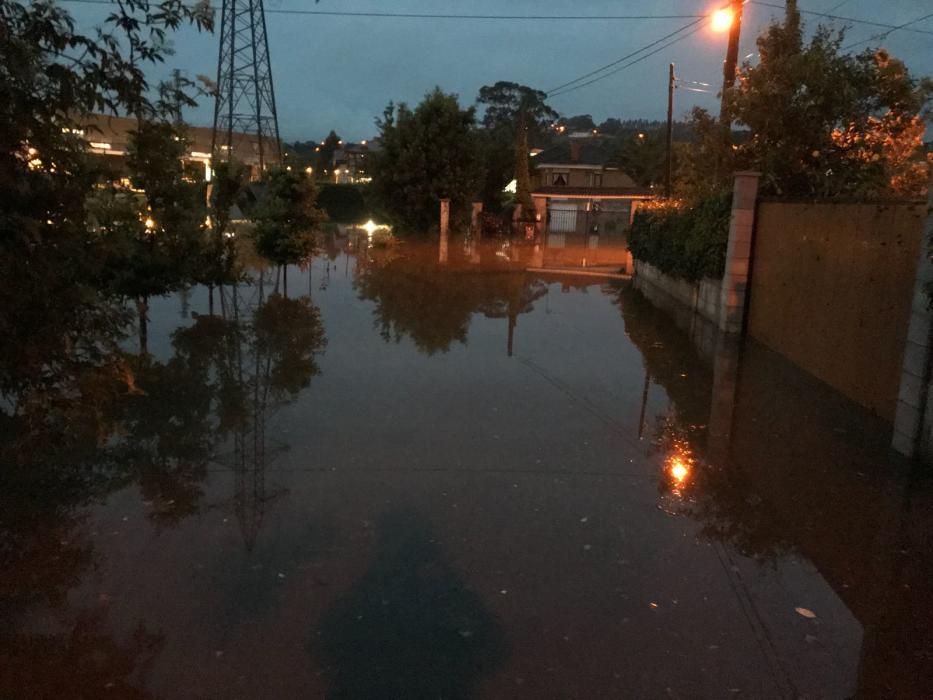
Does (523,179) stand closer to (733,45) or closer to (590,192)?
(590,192)

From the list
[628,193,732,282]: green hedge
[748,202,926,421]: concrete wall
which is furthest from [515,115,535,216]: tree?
[748,202,926,421]: concrete wall

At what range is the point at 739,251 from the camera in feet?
42.1

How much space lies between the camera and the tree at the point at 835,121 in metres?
13.8

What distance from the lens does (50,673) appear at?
3.76 m

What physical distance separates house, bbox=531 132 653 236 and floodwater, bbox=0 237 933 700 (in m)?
38.5

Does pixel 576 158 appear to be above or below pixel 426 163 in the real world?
above

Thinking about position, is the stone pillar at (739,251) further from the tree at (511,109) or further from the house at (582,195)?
the tree at (511,109)

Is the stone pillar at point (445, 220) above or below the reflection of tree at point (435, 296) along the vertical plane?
above

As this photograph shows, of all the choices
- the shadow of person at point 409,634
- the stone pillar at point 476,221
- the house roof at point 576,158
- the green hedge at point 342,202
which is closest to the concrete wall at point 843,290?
the shadow of person at point 409,634

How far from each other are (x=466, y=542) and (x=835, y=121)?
12068 mm

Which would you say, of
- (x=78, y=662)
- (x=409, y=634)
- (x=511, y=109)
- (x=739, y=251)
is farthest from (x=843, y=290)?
(x=511, y=109)

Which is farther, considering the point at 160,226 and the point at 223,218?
the point at 223,218

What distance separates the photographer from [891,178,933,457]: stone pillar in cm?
659

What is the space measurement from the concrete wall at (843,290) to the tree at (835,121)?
8.26ft
